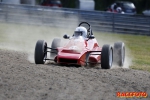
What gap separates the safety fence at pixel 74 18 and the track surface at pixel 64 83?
15679 mm

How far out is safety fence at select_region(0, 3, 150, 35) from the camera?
89.3 ft

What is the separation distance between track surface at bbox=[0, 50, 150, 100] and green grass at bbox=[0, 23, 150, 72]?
7.59 m

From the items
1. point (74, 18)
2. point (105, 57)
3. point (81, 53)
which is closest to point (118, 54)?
point (105, 57)

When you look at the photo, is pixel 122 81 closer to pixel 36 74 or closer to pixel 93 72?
pixel 93 72

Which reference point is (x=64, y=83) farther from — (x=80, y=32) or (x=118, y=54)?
(x=118, y=54)

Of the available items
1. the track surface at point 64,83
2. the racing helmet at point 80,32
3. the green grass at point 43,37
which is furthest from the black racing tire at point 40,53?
the green grass at point 43,37

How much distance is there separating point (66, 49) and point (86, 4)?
28644 millimetres

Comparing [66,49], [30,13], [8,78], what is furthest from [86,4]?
[8,78]

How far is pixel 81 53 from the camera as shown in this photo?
39.2 feet

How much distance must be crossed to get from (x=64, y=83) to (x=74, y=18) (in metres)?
18.6

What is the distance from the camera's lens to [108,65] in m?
12.0

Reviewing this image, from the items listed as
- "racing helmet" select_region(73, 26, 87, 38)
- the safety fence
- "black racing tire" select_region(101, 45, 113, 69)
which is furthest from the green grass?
"black racing tire" select_region(101, 45, 113, 69)

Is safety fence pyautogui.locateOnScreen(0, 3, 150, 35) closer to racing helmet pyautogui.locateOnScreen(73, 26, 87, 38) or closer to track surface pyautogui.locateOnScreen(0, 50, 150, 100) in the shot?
racing helmet pyautogui.locateOnScreen(73, 26, 87, 38)

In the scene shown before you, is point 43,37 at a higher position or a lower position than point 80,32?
lower
